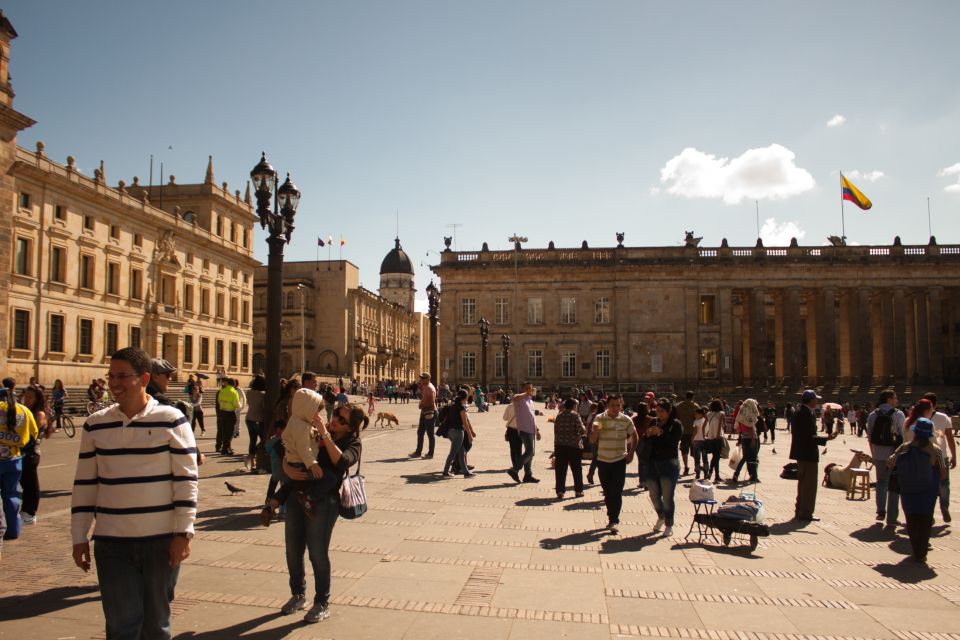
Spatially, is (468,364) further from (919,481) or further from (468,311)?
(919,481)

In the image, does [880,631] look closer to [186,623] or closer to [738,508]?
[738,508]

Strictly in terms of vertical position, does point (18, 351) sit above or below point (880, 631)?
above

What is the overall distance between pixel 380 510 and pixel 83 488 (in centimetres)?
658

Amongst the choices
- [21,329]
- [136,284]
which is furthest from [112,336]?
[21,329]

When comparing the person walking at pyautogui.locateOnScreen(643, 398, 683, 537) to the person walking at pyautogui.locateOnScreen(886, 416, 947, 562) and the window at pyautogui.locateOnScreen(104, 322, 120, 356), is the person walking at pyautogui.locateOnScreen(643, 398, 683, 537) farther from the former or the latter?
the window at pyautogui.locateOnScreen(104, 322, 120, 356)

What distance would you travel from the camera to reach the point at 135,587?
3.83 meters

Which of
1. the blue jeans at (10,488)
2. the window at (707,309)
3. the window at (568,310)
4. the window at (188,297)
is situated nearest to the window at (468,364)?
the window at (568,310)

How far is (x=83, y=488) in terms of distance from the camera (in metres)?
3.89

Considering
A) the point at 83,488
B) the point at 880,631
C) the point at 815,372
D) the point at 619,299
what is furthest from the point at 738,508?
the point at 815,372

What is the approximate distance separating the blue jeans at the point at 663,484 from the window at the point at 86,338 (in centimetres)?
3576

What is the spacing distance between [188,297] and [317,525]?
45951 millimetres

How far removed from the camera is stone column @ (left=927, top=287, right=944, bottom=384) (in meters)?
53.4

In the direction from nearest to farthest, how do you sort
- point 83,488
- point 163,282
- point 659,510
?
1. point 83,488
2. point 659,510
3. point 163,282

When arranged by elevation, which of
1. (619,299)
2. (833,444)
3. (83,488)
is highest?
(619,299)
